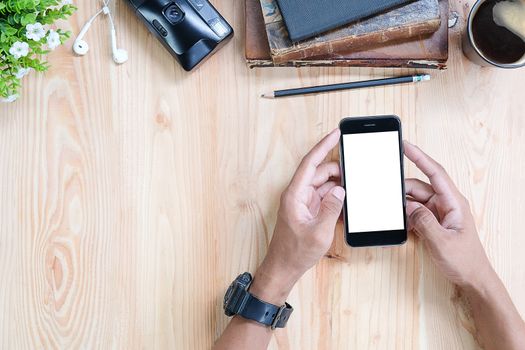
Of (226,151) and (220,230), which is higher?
(226,151)

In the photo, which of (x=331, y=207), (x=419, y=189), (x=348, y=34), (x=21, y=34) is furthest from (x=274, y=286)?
(x=21, y=34)

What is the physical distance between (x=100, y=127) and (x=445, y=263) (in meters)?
0.56

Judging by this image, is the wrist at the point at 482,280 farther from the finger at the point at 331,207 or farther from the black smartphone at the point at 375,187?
the finger at the point at 331,207

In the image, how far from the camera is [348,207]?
0.80 metres

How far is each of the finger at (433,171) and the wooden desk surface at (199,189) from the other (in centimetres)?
4

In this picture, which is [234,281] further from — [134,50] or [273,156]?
[134,50]

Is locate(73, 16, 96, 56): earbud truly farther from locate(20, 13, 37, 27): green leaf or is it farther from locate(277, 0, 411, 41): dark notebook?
locate(277, 0, 411, 41): dark notebook

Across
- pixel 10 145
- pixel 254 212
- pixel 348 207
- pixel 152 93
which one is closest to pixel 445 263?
pixel 348 207

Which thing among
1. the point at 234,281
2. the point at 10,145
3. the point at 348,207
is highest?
the point at 10,145

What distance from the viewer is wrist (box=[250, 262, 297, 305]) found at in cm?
79

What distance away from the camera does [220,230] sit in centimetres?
83

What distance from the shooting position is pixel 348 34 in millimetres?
772

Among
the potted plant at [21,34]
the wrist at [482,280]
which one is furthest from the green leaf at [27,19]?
the wrist at [482,280]

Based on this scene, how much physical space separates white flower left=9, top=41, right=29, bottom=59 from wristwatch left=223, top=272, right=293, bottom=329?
1.41 ft
